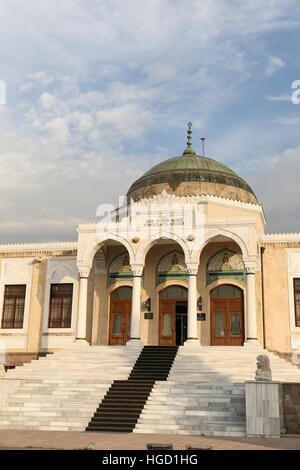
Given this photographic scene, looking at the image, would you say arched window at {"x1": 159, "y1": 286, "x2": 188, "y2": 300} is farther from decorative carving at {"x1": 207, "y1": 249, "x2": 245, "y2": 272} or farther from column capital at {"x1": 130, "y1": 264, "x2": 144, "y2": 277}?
column capital at {"x1": 130, "y1": 264, "x2": 144, "y2": 277}

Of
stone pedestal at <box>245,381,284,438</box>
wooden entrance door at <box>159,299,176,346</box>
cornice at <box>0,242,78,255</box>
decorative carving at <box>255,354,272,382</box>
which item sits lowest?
stone pedestal at <box>245,381,284,438</box>

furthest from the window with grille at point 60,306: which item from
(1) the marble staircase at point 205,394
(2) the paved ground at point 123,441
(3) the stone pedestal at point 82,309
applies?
(2) the paved ground at point 123,441

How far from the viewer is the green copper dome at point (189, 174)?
Answer: 25516 mm

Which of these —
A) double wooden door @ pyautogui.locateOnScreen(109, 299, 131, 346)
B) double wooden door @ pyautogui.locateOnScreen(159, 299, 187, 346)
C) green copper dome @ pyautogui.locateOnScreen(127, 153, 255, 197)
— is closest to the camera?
double wooden door @ pyautogui.locateOnScreen(159, 299, 187, 346)

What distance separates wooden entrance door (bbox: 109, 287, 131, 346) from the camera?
22.7 metres

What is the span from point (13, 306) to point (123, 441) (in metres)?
14.0

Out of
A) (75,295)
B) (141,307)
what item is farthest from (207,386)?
(75,295)

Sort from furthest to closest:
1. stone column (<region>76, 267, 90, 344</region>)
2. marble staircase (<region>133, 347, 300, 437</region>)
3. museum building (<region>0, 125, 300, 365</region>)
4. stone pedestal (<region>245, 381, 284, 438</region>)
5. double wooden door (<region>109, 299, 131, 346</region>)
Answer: double wooden door (<region>109, 299, 131, 346</region>) < stone column (<region>76, 267, 90, 344</region>) < museum building (<region>0, 125, 300, 365</region>) < marble staircase (<region>133, 347, 300, 437</region>) < stone pedestal (<region>245, 381, 284, 438</region>)

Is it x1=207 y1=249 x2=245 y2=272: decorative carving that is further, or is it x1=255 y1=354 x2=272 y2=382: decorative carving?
x1=207 y1=249 x2=245 y2=272: decorative carving

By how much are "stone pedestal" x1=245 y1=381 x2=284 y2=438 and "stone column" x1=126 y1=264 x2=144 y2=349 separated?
7.69 m

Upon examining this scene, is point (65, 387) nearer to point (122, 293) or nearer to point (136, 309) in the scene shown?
point (136, 309)

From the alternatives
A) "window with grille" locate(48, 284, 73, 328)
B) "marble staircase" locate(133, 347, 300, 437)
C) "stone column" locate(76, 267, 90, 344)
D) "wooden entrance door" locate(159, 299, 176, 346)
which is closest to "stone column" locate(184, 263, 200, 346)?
"marble staircase" locate(133, 347, 300, 437)

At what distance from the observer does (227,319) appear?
21.6 meters
